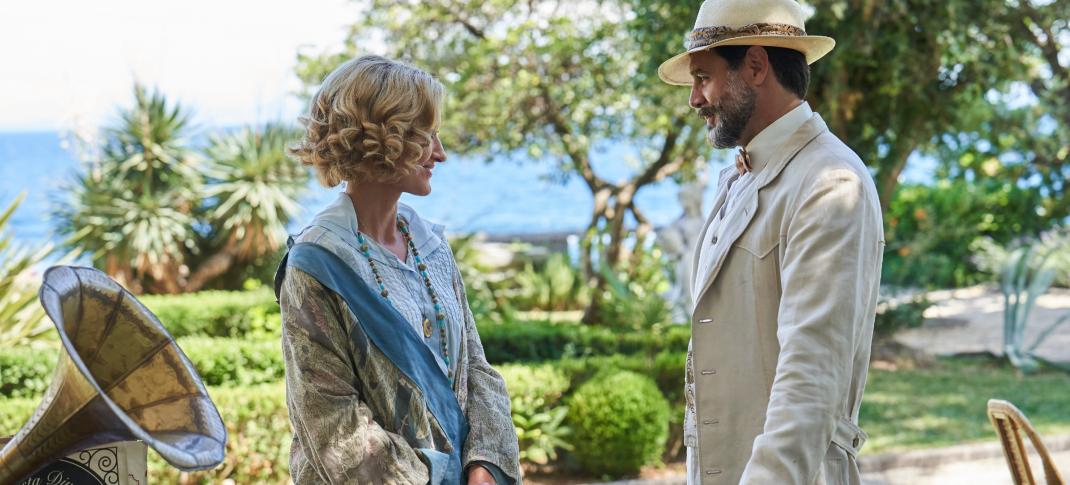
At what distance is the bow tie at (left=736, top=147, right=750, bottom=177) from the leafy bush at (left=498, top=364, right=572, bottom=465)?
378 centimetres

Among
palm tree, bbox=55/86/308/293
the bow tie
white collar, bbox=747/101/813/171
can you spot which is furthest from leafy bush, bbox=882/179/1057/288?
white collar, bbox=747/101/813/171

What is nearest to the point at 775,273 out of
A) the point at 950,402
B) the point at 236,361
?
the point at 236,361

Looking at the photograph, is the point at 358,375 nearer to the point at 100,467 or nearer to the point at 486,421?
the point at 486,421

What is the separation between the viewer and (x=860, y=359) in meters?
2.22

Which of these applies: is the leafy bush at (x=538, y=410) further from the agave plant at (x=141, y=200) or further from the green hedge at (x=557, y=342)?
the agave plant at (x=141, y=200)

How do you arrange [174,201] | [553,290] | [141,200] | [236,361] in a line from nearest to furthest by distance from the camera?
[236,361] < [141,200] < [174,201] < [553,290]

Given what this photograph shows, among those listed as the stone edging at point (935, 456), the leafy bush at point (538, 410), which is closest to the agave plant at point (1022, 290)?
the stone edging at point (935, 456)

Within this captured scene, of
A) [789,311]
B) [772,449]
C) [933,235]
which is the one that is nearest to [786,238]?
[789,311]

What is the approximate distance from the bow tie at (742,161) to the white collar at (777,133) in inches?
1.5

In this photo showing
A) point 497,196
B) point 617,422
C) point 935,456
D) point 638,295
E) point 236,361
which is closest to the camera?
point 617,422

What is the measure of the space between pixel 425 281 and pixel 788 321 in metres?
0.80

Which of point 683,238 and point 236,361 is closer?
point 236,361

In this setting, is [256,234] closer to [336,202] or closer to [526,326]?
[526,326]

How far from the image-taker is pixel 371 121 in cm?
222
